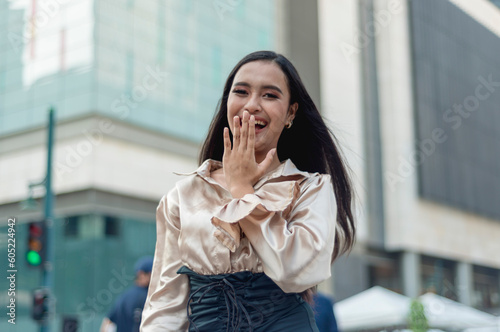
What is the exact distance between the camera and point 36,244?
35.6ft

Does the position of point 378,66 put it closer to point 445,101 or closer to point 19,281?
point 445,101

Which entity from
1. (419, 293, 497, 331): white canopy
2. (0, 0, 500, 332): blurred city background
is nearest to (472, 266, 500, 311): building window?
(0, 0, 500, 332): blurred city background

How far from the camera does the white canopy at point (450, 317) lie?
36.9 feet

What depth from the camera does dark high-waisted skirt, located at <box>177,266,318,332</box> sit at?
198 centimetres

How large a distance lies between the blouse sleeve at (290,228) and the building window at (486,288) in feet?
125

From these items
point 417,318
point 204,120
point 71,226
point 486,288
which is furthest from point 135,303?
point 486,288

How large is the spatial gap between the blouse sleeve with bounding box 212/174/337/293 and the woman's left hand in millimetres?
59

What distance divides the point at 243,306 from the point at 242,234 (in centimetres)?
20

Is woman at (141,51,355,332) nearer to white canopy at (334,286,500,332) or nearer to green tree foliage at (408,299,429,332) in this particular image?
green tree foliage at (408,299,429,332)

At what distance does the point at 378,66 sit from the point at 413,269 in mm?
9805

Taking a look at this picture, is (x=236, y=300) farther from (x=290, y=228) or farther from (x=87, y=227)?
(x=87, y=227)

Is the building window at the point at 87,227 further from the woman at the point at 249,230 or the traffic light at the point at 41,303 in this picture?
the woman at the point at 249,230

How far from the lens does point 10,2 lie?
2027 centimetres

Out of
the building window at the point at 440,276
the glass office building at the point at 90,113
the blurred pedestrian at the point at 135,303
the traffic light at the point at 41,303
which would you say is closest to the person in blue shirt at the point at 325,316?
the blurred pedestrian at the point at 135,303
